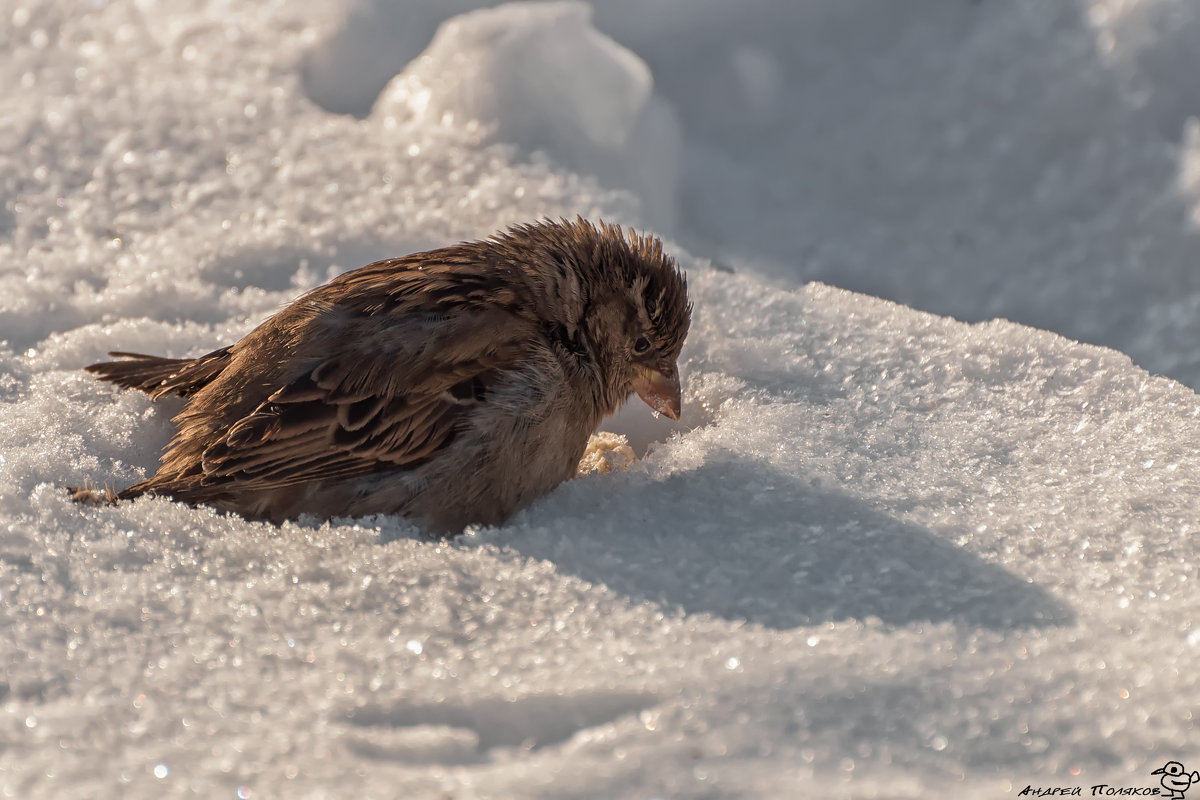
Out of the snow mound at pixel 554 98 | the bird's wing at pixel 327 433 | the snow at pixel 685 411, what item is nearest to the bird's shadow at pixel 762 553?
the snow at pixel 685 411

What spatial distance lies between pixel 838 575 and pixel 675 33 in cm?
343

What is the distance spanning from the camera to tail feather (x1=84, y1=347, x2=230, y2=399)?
3.39m

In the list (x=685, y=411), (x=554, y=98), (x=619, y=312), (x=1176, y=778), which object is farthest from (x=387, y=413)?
(x=554, y=98)

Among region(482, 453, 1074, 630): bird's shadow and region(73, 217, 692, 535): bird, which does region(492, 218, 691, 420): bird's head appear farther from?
region(482, 453, 1074, 630): bird's shadow

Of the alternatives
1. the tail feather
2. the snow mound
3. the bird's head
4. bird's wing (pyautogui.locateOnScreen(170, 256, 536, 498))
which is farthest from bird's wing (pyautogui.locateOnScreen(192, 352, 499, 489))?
the snow mound

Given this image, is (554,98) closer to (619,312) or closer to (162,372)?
(619,312)

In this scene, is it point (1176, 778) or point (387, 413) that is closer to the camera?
point (1176, 778)

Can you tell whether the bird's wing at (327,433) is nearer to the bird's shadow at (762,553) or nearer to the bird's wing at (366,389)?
the bird's wing at (366,389)

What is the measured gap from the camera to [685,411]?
369cm

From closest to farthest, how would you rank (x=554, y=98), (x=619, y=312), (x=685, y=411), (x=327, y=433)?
(x=327, y=433)
(x=619, y=312)
(x=685, y=411)
(x=554, y=98)

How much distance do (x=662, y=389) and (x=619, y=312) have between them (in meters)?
0.27

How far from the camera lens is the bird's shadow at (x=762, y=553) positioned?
8.14ft

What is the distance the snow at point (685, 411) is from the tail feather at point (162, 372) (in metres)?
0.06

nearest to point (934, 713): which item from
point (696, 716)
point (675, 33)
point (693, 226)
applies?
point (696, 716)
